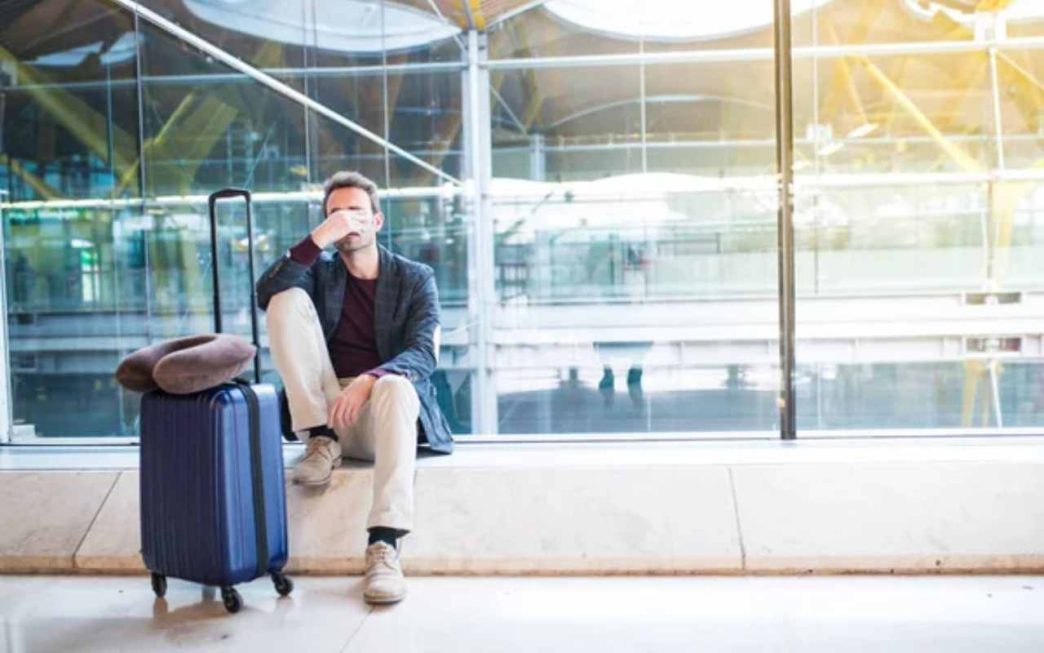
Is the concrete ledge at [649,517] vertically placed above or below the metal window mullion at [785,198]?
below

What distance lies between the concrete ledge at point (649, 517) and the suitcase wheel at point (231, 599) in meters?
0.34

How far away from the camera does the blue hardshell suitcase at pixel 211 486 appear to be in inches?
86.2

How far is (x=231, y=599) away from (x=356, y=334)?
0.96 meters

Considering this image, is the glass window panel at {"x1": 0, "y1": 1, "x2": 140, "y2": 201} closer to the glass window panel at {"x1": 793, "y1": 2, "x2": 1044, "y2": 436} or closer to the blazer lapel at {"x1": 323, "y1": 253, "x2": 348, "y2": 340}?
the blazer lapel at {"x1": 323, "y1": 253, "x2": 348, "y2": 340}

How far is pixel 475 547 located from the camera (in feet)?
8.50

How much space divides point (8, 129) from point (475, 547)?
7051mm

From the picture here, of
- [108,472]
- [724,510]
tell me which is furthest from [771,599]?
[108,472]

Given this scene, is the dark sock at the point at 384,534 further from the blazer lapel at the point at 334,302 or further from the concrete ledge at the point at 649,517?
the blazer lapel at the point at 334,302

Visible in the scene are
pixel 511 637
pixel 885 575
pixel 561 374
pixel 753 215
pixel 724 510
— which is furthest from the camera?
pixel 561 374

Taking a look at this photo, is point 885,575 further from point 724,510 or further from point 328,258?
point 328,258

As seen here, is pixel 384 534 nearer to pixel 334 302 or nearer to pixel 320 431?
pixel 320 431

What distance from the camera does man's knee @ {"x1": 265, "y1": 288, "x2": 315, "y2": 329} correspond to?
2607 millimetres

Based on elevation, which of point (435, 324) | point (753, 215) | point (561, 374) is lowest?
point (561, 374)

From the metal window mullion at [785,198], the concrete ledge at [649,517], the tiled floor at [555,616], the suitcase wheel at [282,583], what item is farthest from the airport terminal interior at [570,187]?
the suitcase wheel at [282,583]
